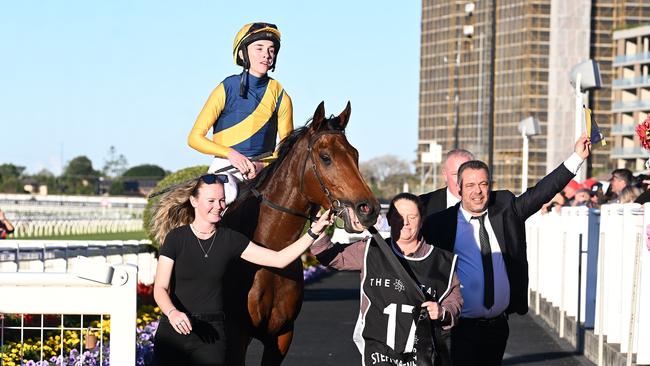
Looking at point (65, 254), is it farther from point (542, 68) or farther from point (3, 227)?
point (542, 68)

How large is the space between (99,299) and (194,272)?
103cm

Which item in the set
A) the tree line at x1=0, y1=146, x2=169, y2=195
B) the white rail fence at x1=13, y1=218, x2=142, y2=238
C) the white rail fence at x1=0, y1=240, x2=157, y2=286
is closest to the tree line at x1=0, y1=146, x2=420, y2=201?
the tree line at x1=0, y1=146, x2=169, y2=195

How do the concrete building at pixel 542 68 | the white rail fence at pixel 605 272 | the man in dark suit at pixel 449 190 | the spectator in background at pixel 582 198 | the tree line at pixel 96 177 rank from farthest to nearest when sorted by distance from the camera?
the tree line at pixel 96 177 < the concrete building at pixel 542 68 < the spectator in background at pixel 582 198 < the white rail fence at pixel 605 272 < the man in dark suit at pixel 449 190

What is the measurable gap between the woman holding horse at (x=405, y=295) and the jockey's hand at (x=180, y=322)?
0.79m

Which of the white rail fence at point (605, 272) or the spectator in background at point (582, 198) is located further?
the spectator in background at point (582, 198)

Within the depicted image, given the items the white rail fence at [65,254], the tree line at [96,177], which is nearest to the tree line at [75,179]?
the tree line at [96,177]

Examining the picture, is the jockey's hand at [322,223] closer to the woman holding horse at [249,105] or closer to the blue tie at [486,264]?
the blue tie at [486,264]

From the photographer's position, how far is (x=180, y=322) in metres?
5.87

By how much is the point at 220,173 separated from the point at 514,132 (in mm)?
117252

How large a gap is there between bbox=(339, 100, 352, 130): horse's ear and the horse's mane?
0.02 metres

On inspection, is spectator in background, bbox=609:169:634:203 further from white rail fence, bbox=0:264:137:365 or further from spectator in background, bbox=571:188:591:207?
white rail fence, bbox=0:264:137:365

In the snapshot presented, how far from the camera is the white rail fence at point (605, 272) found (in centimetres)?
930

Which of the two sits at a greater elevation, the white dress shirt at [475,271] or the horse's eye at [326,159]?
the horse's eye at [326,159]

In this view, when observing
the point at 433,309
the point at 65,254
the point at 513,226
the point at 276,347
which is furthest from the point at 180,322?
the point at 65,254
